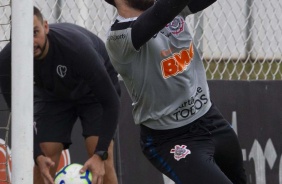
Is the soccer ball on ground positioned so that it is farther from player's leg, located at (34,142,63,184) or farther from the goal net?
the goal net

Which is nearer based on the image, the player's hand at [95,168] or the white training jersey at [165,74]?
the white training jersey at [165,74]

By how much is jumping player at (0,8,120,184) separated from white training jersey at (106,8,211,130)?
76 cm

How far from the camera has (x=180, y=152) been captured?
437 centimetres

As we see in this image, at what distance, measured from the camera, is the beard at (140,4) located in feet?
14.2

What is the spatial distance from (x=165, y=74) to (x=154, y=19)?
0.47 meters

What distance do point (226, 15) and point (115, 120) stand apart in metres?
2.27

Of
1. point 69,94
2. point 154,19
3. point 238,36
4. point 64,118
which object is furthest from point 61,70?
point 238,36

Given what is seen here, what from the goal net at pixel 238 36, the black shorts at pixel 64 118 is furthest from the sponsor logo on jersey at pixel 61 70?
the goal net at pixel 238 36

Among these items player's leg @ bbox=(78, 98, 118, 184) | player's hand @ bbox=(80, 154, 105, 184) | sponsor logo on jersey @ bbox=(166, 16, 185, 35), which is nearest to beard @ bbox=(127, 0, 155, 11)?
sponsor logo on jersey @ bbox=(166, 16, 185, 35)

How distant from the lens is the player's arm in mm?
3918

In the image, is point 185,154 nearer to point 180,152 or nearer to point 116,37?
point 180,152

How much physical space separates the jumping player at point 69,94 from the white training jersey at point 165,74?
763mm

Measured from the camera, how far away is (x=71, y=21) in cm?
643

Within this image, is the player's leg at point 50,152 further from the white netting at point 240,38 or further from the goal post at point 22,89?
the goal post at point 22,89
